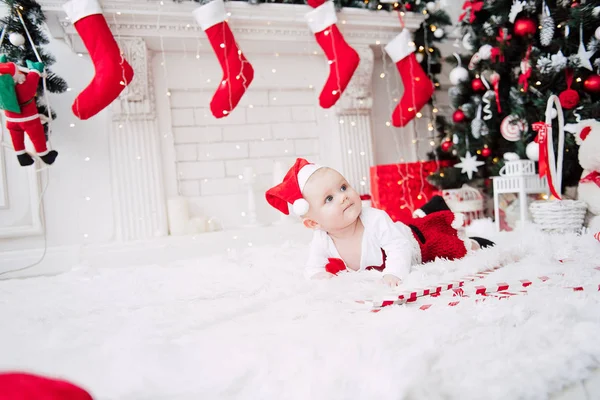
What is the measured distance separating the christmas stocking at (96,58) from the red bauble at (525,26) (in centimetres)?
210

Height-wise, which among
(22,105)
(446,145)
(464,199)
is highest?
(22,105)

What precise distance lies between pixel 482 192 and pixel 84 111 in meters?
2.42

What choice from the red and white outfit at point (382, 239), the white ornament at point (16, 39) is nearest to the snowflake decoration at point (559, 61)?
the red and white outfit at point (382, 239)

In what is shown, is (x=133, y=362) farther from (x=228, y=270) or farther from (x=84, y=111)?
(x=84, y=111)

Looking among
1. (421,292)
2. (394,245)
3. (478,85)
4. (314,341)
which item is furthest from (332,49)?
(314,341)

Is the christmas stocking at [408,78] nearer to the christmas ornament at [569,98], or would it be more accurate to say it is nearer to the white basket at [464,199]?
the white basket at [464,199]

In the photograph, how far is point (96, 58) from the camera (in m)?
2.32

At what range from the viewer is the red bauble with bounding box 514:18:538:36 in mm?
2385

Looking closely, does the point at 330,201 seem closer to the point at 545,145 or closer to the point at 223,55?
the point at 545,145

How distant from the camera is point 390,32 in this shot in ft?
10.1

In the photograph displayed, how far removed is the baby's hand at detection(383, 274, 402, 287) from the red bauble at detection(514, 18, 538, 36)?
1852 millimetres

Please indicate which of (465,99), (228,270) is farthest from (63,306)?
(465,99)

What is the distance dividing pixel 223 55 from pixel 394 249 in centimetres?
172

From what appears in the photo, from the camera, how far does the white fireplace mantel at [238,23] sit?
8.19 feet
